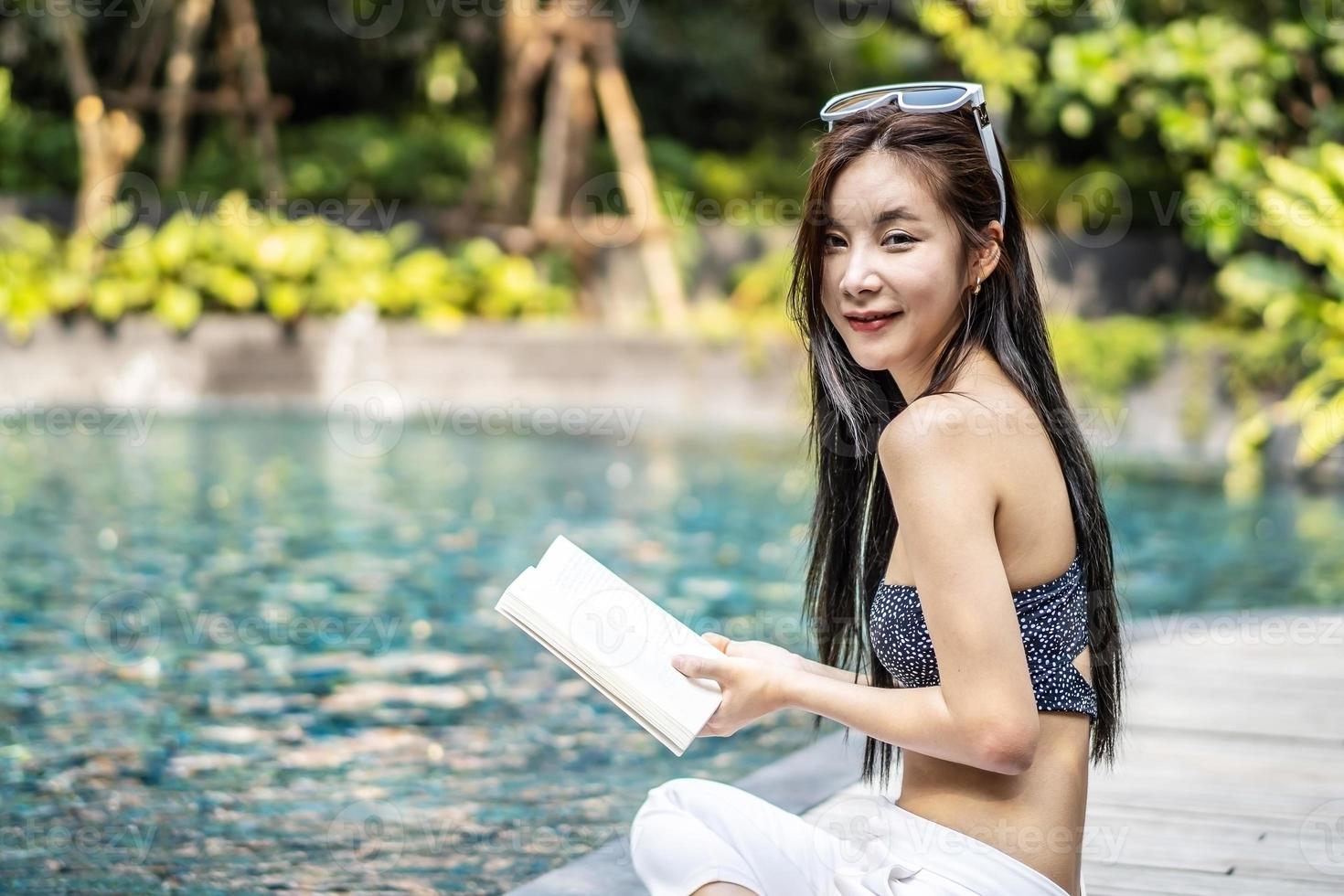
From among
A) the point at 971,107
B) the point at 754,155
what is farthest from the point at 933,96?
the point at 754,155

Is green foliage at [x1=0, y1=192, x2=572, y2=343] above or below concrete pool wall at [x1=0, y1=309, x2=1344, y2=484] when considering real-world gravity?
above

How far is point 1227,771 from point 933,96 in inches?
94.7

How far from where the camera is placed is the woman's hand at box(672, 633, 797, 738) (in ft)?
6.54

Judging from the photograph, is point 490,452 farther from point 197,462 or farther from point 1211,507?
point 1211,507

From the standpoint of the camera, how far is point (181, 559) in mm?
7543

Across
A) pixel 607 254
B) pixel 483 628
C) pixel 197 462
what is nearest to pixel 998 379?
pixel 483 628

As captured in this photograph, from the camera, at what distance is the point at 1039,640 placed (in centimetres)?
200

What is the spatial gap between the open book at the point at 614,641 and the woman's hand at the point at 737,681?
15mm

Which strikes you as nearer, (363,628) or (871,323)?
(871,323)

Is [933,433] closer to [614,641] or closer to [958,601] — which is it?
[958,601]

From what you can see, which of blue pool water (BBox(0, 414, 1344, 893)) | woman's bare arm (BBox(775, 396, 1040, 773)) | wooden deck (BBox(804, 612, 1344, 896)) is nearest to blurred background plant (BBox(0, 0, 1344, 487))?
Result: blue pool water (BBox(0, 414, 1344, 893))

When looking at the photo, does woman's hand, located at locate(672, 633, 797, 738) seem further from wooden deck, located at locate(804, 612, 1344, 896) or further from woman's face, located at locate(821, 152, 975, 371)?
wooden deck, located at locate(804, 612, 1344, 896)

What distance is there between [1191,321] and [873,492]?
508 inches

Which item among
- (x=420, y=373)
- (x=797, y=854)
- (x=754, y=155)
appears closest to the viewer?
(x=797, y=854)
